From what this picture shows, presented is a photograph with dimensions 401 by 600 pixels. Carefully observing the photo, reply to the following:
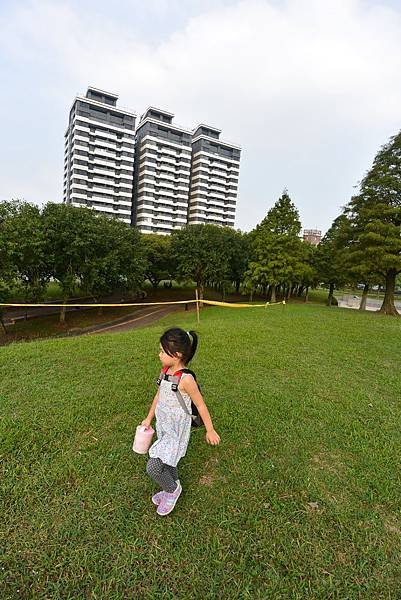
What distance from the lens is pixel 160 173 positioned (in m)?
71.1

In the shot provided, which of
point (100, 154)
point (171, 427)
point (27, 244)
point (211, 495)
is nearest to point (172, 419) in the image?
point (171, 427)

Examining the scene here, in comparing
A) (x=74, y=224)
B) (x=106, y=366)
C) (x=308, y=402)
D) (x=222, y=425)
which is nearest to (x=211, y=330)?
(x=106, y=366)

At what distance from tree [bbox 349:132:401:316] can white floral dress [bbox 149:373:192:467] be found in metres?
14.9

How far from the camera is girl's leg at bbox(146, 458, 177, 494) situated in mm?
2254

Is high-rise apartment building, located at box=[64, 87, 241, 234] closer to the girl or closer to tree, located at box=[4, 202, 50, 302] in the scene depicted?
tree, located at box=[4, 202, 50, 302]

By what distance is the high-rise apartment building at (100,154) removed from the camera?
202 feet

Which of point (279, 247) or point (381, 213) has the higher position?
point (381, 213)

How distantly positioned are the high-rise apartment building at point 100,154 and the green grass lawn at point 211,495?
62362mm

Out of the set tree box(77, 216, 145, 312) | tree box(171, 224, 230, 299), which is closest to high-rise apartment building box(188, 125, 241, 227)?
tree box(171, 224, 230, 299)

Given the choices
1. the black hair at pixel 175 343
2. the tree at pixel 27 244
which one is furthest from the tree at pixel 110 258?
the black hair at pixel 175 343

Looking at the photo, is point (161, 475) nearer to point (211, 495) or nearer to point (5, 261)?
point (211, 495)

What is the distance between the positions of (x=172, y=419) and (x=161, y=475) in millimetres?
425

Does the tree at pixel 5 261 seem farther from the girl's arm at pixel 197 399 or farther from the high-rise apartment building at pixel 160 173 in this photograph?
the high-rise apartment building at pixel 160 173

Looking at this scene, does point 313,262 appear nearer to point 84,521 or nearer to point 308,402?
point 308,402
